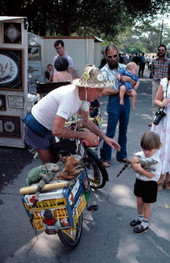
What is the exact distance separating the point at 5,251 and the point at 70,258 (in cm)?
68

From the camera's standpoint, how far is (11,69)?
489cm

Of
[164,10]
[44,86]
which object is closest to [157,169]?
[44,86]

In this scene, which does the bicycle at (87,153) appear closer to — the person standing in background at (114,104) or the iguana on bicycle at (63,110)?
the iguana on bicycle at (63,110)

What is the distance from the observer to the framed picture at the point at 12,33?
462 cm

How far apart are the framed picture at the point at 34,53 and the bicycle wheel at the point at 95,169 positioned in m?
8.07

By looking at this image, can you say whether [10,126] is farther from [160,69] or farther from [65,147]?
[160,69]

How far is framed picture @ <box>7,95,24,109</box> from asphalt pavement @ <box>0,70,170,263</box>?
1.48 metres

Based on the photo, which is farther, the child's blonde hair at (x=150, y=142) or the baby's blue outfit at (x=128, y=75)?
the baby's blue outfit at (x=128, y=75)

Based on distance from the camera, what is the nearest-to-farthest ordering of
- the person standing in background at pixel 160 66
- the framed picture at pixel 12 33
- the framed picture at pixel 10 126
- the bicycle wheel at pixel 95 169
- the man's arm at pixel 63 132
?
the man's arm at pixel 63 132 < the bicycle wheel at pixel 95 169 < the framed picture at pixel 12 33 < the framed picture at pixel 10 126 < the person standing in background at pixel 160 66

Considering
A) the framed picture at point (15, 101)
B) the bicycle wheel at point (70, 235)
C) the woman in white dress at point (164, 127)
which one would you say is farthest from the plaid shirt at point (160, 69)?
the bicycle wheel at point (70, 235)

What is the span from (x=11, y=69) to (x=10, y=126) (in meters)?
1.12

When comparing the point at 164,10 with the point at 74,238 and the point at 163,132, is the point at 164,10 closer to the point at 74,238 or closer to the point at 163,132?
the point at 163,132

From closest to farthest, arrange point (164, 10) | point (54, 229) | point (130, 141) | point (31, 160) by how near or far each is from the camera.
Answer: point (54, 229) < point (31, 160) < point (130, 141) < point (164, 10)

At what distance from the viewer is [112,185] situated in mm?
4059
